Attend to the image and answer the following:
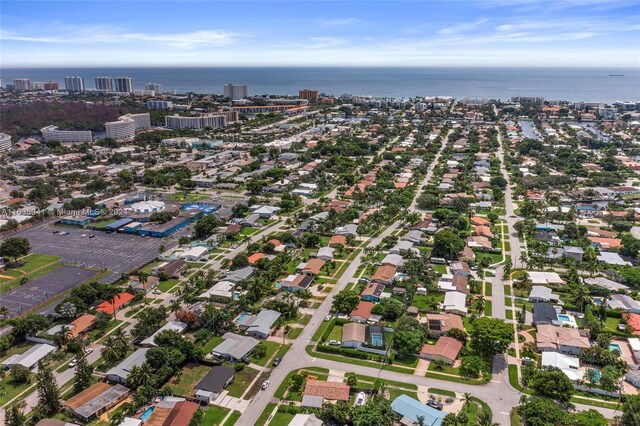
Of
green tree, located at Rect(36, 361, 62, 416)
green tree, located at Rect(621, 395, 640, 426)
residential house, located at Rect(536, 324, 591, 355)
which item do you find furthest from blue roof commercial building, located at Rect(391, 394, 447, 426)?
green tree, located at Rect(36, 361, 62, 416)

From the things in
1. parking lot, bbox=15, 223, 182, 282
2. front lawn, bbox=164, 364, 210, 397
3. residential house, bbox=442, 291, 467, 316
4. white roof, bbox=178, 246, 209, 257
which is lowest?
front lawn, bbox=164, 364, 210, 397

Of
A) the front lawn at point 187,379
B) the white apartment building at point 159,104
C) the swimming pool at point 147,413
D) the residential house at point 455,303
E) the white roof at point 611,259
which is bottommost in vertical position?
the front lawn at point 187,379

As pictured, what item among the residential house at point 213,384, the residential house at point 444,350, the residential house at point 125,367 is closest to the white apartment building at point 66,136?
the residential house at point 125,367

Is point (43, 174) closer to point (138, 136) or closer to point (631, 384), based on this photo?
point (138, 136)

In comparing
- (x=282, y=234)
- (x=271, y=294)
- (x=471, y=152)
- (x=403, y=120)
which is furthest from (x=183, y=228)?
(x=403, y=120)

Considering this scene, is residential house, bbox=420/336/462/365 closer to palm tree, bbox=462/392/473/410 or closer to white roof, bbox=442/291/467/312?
palm tree, bbox=462/392/473/410

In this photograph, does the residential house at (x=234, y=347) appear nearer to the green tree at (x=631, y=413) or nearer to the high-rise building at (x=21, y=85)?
the green tree at (x=631, y=413)

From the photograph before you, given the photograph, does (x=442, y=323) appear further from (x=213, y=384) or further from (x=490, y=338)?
(x=213, y=384)
